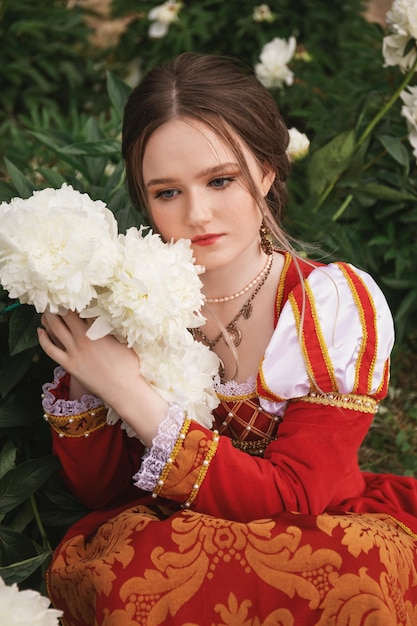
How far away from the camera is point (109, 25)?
4598 mm

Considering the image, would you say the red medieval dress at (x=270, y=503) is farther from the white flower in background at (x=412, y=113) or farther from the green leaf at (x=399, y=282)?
the green leaf at (x=399, y=282)

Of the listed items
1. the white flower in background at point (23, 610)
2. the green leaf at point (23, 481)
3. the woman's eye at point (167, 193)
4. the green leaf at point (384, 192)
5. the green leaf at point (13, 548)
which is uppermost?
the woman's eye at point (167, 193)

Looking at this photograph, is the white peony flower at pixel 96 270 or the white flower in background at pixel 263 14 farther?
the white flower in background at pixel 263 14

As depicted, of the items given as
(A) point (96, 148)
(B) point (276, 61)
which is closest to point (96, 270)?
(A) point (96, 148)

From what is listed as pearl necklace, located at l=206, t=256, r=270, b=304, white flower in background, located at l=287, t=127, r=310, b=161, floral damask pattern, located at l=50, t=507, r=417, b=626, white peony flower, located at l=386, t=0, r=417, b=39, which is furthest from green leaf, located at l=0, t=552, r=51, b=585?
white peony flower, located at l=386, t=0, r=417, b=39

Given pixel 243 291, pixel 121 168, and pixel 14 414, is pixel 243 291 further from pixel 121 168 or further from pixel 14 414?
pixel 121 168

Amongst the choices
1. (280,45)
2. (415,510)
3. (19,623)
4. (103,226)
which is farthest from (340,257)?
(19,623)

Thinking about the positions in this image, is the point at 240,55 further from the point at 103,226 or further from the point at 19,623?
the point at 19,623

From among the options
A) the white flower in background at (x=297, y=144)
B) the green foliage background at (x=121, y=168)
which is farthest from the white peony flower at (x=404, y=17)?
the white flower in background at (x=297, y=144)

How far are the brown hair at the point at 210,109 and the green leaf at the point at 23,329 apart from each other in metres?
0.33

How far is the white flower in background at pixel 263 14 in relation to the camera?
3703mm

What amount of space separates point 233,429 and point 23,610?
29.0 inches

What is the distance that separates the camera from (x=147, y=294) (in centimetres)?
128

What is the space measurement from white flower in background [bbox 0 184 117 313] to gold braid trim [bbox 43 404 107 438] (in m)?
0.34
